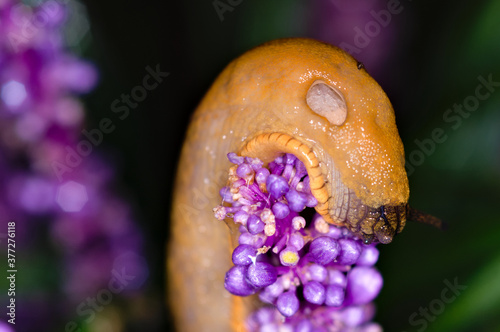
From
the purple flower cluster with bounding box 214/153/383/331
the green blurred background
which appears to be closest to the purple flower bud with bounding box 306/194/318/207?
the purple flower cluster with bounding box 214/153/383/331

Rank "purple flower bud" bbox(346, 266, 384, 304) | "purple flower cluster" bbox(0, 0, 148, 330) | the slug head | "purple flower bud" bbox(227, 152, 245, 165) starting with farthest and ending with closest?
"purple flower cluster" bbox(0, 0, 148, 330), "purple flower bud" bbox(346, 266, 384, 304), "purple flower bud" bbox(227, 152, 245, 165), the slug head

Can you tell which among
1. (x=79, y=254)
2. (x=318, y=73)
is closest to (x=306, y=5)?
(x=318, y=73)

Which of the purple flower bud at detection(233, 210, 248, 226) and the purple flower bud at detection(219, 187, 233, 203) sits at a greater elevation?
the purple flower bud at detection(233, 210, 248, 226)

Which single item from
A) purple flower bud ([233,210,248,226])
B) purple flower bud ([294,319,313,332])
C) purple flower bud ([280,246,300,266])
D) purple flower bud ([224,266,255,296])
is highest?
purple flower bud ([280,246,300,266])

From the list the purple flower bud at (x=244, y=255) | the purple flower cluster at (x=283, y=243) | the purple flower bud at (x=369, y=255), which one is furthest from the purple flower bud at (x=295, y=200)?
the purple flower bud at (x=369, y=255)

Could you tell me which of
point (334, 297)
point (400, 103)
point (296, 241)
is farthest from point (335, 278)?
point (400, 103)

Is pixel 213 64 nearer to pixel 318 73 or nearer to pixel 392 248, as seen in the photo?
pixel 318 73

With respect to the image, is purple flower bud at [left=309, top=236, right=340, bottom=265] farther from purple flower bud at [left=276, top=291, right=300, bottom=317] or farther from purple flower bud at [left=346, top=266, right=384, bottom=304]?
purple flower bud at [left=346, top=266, right=384, bottom=304]
